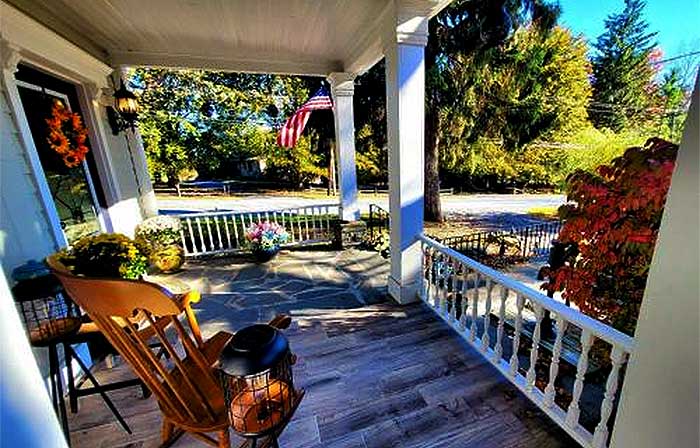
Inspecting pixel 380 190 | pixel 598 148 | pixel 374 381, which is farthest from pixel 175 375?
pixel 380 190

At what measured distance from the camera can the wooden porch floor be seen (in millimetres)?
1665

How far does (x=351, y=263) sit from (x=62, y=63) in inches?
146

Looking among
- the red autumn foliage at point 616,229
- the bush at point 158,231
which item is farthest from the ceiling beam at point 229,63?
the red autumn foliage at point 616,229

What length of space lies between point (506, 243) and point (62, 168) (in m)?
7.37

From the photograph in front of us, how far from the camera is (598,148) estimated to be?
1107cm

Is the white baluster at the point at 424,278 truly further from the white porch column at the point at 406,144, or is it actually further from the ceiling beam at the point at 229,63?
the ceiling beam at the point at 229,63

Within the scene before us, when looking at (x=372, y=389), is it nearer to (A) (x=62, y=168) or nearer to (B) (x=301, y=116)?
(A) (x=62, y=168)

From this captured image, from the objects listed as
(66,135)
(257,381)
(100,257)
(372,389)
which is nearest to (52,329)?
(100,257)

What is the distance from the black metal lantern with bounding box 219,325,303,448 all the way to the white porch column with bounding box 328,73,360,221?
420cm

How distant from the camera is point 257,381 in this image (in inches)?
41.7

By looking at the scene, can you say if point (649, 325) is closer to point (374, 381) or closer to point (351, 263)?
point (374, 381)

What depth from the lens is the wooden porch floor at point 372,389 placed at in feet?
5.46

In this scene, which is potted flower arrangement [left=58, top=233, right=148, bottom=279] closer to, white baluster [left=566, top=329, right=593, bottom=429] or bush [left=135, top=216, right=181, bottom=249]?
bush [left=135, top=216, right=181, bottom=249]

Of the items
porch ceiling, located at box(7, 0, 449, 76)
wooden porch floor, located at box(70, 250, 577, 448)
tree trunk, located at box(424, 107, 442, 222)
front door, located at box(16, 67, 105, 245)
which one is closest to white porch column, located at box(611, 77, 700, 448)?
wooden porch floor, located at box(70, 250, 577, 448)
